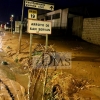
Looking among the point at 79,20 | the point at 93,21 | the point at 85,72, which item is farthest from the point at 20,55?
the point at 79,20

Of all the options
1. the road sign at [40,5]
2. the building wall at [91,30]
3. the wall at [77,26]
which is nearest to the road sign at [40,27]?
the road sign at [40,5]

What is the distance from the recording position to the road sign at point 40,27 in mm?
6355

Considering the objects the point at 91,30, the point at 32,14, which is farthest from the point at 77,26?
the point at 32,14

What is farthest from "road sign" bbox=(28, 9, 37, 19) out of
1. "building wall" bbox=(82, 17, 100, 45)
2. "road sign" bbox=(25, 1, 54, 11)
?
"building wall" bbox=(82, 17, 100, 45)

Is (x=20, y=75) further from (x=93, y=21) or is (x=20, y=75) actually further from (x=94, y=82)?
(x=93, y=21)

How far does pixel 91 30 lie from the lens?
16.3 metres

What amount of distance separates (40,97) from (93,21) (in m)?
12.1

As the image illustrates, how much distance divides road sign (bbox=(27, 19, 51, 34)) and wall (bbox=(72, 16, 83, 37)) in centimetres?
1275

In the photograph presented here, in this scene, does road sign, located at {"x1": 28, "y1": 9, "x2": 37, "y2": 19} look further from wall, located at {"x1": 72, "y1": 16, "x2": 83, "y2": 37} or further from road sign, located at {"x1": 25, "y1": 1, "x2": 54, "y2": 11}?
wall, located at {"x1": 72, "y1": 16, "x2": 83, "y2": 37}

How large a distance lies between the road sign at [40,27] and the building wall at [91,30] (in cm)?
961

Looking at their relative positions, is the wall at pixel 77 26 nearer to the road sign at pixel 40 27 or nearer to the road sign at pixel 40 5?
the road sign at pixel 40 5

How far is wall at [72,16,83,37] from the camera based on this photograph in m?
18.9

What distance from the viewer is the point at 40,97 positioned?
5.60 m

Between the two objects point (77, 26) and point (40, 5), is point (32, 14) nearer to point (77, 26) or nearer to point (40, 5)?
point (40, 5)
